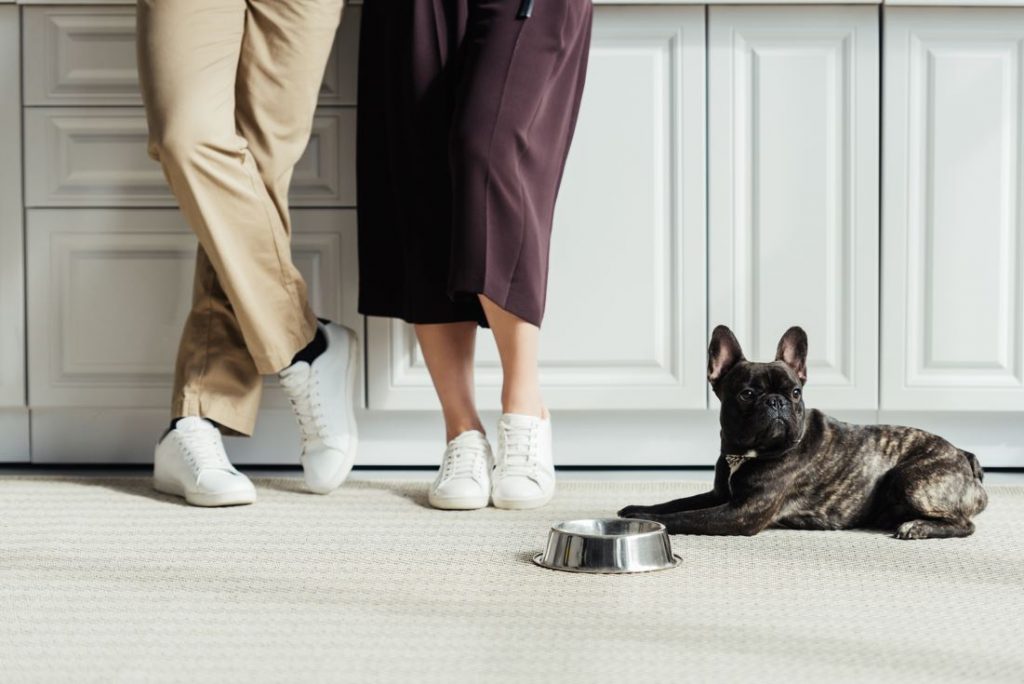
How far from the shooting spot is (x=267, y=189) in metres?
1.96

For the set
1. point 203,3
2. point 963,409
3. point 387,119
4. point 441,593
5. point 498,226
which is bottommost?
point 441,593

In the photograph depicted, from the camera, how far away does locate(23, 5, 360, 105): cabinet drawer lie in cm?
209

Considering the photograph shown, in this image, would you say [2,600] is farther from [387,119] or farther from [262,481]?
[387,119]

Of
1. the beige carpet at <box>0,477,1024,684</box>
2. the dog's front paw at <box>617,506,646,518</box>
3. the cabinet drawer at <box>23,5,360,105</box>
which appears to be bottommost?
the beige carpet at <box>0,477,1024,684</box>

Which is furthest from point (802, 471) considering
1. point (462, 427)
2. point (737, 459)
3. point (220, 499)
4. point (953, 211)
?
point (220, 499)

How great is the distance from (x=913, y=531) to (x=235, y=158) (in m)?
1.09

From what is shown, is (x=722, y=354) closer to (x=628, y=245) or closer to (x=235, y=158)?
(x=628, y=245)

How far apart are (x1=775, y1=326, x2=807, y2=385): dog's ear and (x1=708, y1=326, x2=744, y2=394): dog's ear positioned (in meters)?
0.06

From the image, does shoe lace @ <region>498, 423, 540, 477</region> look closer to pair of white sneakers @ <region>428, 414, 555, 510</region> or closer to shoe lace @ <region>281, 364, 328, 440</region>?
pair of white sneakers @ <region>428, 414, 555, 510</region>

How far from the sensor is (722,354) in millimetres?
1601

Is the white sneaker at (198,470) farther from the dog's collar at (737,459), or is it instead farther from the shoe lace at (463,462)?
the dog's collar at (737,459)

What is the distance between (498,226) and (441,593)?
0.62 meters

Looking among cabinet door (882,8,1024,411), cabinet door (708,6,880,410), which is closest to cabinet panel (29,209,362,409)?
cabinet door (708,6,880,410)

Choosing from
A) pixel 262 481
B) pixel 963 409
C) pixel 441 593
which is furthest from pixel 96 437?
pixel 963 409
